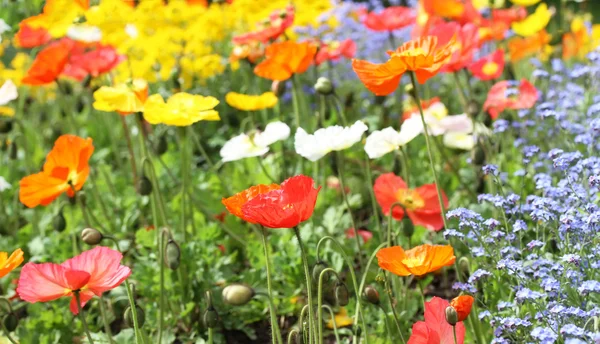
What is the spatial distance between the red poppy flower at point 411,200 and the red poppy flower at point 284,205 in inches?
25.1

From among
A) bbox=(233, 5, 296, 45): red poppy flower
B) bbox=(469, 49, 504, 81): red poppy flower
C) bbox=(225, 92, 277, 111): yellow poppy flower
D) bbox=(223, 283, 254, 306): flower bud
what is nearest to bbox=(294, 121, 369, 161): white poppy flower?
bbox=(223, 283, 254, 306): flower bud

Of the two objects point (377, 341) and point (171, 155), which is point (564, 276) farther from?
point (171, 155)

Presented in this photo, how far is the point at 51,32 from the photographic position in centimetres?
294

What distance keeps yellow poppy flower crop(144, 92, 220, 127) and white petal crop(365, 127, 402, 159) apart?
1.20 feet

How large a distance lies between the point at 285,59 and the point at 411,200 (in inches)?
22.0

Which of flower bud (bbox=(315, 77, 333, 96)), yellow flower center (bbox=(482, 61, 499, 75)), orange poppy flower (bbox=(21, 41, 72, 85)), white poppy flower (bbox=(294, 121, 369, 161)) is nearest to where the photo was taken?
white poppy flower (bbox=(294, 121, 369, 161))

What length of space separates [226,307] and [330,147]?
0.54 metres

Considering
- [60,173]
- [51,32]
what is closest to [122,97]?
[60,173]

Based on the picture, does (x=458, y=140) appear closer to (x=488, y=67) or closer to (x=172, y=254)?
(x=488, y=67)

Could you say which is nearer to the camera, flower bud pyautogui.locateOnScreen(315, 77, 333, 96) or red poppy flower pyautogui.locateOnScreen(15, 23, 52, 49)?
flower bud pyautogui.locateOnScreen(315, 77, 333, 96)

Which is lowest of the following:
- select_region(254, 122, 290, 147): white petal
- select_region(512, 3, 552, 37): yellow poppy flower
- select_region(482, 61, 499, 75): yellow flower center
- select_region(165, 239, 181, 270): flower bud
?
select_region(165, 239, 181, 270): flower bud

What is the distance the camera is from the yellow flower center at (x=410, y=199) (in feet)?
6.89

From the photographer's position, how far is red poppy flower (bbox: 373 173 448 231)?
2.10 meters

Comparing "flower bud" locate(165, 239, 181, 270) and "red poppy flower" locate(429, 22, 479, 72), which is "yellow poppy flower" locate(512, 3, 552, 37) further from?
"flower bud" locate(165, 239, 181, 270)
